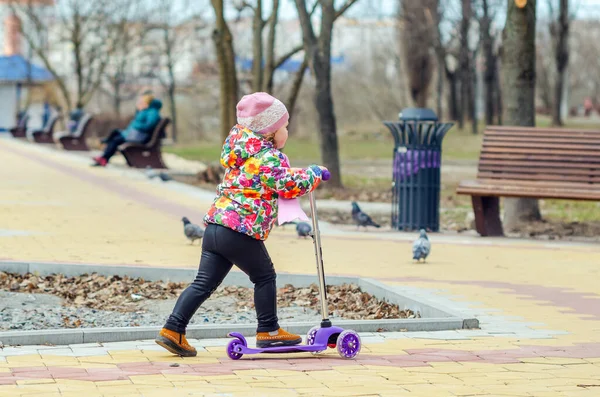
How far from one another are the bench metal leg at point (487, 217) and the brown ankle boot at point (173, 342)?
23.4ft

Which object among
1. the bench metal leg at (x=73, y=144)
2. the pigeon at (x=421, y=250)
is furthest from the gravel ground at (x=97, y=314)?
the bench metal leg at (x=73, y=144)

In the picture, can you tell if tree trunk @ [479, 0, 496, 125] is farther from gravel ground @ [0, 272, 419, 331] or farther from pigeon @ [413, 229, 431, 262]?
gravel ground @ [0, 272, 419, 331]

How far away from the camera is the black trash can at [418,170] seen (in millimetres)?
13328

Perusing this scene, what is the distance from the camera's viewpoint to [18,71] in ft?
196

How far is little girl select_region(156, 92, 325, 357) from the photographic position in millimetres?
6027

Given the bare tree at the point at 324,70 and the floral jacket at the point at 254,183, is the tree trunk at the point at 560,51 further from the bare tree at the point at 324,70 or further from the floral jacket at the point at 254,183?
the floral jacket at the point at 254,183

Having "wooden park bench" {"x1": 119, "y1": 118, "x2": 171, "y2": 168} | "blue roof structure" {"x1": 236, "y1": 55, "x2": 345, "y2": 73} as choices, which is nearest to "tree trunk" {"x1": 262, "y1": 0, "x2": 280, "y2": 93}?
"wooden park bench" {"x1": 119, "y1": 118, "x2": 171, "y2": 168}

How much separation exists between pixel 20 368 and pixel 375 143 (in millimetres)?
37185

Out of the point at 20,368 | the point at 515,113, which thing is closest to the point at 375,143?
the point at 515,113

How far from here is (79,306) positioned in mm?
8070

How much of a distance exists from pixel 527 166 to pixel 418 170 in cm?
119

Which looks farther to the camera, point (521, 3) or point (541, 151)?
point (521, 3)

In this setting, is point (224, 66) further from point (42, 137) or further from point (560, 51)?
point (560, 51)

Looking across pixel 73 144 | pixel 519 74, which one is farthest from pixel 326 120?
pixel 73 144
